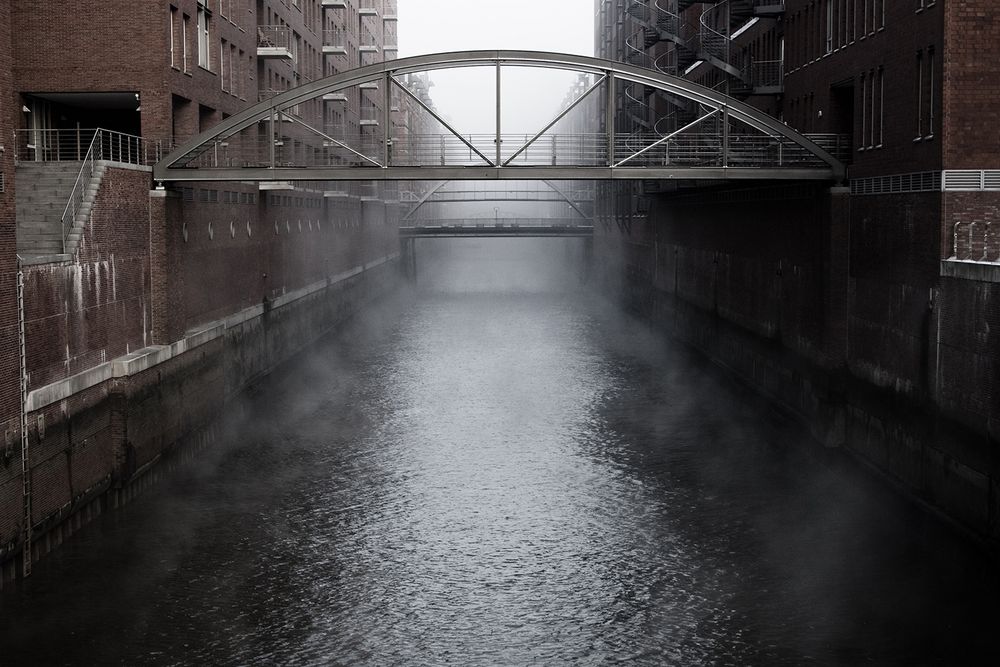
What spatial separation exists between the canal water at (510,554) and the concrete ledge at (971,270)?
414 cm

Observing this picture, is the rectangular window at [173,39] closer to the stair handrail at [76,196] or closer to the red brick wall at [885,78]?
the stair handrail at [76,196]

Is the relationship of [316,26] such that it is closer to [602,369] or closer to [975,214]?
[602,369]

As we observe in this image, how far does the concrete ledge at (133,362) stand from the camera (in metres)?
19.7

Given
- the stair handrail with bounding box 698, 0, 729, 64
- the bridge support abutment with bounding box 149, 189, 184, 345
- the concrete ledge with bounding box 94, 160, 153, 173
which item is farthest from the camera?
the stair handrail with bounding box 698, 0, 729, 64

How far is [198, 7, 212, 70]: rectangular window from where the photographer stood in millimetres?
32812

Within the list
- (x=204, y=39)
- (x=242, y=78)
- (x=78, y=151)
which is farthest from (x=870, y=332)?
(x=242, y=78)

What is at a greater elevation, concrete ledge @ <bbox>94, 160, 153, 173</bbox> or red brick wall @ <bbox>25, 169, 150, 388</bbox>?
concrete ledge @ <bbox>94, 160, 153, 173</bbox>

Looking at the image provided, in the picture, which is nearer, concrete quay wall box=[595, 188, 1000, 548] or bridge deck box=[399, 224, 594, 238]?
concrete quay wall box=[595, 188, 1000, 548]

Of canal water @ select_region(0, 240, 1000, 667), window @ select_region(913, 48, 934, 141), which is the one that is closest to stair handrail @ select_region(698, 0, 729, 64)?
canal water @ select_region(0, 240, 1000, 667)

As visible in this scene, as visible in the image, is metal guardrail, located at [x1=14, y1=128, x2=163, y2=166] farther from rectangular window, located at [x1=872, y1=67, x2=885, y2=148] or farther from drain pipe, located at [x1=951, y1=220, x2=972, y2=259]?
drain pipe, located at [x1=951, y1=220, x2=972, y2=259]

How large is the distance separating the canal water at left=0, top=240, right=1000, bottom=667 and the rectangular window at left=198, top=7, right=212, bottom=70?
31.3 feet

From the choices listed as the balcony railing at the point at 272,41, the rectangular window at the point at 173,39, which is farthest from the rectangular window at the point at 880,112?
the balcony railing at the point at 272,41

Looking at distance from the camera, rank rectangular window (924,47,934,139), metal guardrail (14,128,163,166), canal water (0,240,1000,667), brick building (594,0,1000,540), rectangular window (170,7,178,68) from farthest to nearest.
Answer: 1. rectangular window (170,7,178,68)
2. metal guardrail (14,128,163,166)
3. rectangular window (924,47,934,139)
4. brick building (594,0,1000,540)
5. canal water (0,240,1000,667)

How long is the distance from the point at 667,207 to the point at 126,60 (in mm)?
28687
